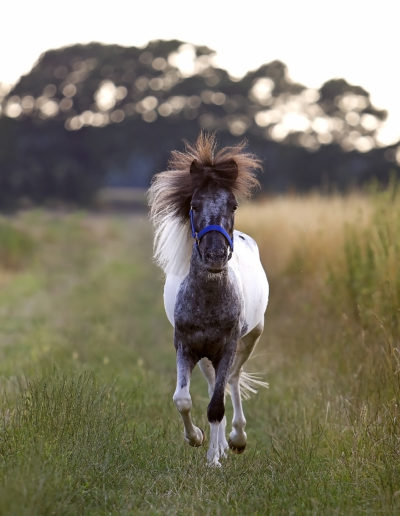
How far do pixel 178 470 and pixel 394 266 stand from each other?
313cm

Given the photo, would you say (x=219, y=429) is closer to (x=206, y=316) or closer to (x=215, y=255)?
(x=206, y=316)

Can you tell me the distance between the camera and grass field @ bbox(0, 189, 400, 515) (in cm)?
428

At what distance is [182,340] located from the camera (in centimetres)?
518

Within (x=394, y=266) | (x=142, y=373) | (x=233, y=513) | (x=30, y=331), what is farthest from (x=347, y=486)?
(x=30, y=331)

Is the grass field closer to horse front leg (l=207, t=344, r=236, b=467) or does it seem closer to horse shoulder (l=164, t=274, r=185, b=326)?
horse front leg (l=207, t=344, r=236, b=467)

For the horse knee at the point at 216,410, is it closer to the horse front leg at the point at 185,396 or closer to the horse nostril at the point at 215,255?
the horse front leg at the point at 185,396

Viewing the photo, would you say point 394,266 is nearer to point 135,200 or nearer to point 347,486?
point 347,486

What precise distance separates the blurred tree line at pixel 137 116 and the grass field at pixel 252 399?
99.1 ft

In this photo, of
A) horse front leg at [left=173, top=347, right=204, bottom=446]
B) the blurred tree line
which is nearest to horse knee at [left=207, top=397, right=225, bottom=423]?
horse front leg at [left=173, top=347, right=204, bottom=446]

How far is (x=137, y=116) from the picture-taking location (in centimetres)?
4588

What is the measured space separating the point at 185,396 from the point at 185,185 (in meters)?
1.35

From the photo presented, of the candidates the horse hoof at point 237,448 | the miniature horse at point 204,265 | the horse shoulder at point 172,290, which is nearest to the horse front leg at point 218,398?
the miniature horse at point 204,265

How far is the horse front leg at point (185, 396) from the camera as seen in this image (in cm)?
510

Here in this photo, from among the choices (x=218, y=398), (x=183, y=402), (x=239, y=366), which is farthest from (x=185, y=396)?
(x=239, y=366)
